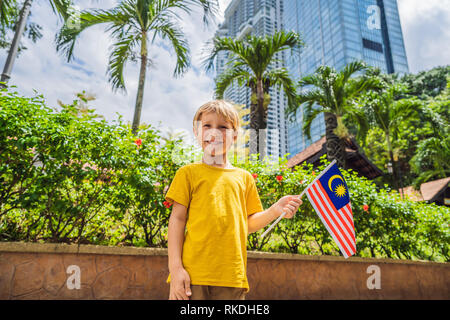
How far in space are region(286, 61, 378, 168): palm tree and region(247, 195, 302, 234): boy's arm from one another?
8.23 m

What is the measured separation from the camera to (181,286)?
116 centimetres

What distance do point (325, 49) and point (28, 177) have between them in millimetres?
97979

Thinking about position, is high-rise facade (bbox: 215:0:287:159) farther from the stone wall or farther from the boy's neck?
the boy's neck

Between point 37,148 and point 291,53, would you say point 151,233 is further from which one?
point 291,53

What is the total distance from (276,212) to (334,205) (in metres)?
0.83

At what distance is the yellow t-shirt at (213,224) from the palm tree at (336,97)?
27.7ft

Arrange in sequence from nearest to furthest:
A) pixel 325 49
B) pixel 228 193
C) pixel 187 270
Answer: pixel 187 270, pixel 228 193, pixel 325 49

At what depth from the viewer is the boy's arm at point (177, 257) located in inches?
45.9

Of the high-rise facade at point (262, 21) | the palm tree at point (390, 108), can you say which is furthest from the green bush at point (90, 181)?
the high-rise facade at point (262, 21)

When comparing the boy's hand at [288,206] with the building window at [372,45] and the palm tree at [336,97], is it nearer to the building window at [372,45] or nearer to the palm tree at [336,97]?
the palm tree at [336,97]

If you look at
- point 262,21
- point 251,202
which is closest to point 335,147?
point 251,202

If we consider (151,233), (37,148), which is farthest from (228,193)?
(37,148)

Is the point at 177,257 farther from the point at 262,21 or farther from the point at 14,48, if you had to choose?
the point at 262,21
